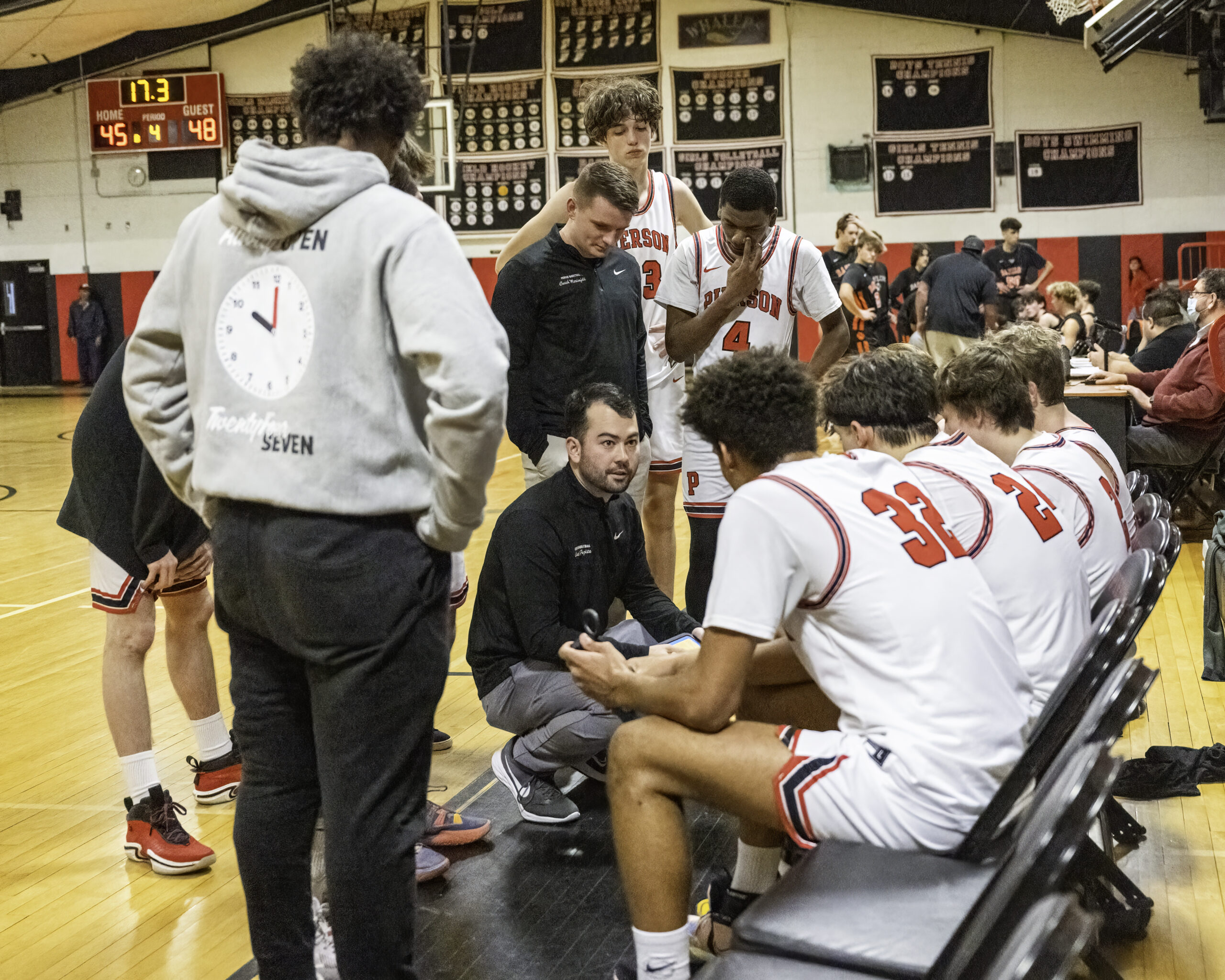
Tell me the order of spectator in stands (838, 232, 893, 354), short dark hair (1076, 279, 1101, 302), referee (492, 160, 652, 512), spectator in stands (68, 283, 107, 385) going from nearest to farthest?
referee (492, 160, 652, 512), short dark hair (1076, 279, 1101, 302), spectator in stands (838, 232, 893, 354), spectator in stands (68, 283, 107, 385)

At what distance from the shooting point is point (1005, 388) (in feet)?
9.91

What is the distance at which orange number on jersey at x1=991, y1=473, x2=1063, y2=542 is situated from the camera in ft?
8.41

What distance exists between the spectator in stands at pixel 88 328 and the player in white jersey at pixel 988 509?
17.9 m

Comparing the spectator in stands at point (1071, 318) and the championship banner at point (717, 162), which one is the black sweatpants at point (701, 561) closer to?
the spectator in stands at point (1071, 318)

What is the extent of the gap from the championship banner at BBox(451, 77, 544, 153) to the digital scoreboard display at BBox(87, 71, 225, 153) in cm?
359

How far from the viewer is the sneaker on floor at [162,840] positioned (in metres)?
3.08

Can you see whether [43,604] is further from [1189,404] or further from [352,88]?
[1189,404]

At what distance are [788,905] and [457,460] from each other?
2.62ft

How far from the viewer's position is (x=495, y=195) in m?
16.5

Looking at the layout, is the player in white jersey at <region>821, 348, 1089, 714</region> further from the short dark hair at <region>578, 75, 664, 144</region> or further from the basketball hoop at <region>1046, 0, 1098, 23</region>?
the basketball hoop at <region>1046, 0, 1098, 23</region>

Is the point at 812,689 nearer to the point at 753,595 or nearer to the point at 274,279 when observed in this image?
the point at 753,595

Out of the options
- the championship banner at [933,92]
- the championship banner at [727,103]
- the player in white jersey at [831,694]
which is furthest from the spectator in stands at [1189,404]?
the championship banner at [727,103]

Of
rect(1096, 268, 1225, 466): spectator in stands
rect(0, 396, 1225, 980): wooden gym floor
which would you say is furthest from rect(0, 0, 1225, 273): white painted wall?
rect(0, 396, 1225, 980): wooden gym floor

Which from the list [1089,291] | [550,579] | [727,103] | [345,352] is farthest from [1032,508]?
[727,103]
